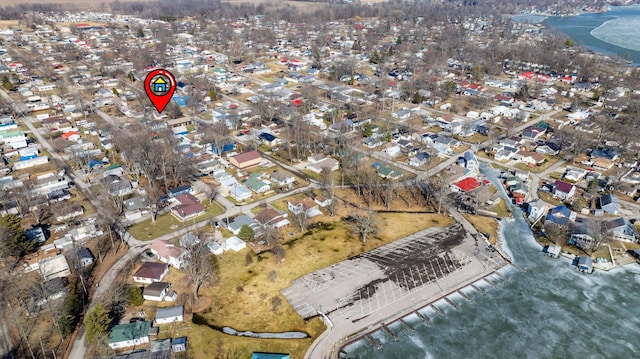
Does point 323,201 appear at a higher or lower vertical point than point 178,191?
lower

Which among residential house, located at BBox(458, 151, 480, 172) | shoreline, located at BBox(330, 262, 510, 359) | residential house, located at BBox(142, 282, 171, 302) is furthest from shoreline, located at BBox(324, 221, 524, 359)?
residential house, located at BBox(458, 151, 480, 172)

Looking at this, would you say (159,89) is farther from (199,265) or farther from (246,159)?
(199,265)

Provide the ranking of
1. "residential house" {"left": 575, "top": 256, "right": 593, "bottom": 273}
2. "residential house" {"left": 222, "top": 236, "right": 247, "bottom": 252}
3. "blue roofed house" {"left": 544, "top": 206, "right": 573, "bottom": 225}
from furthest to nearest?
"blue roofed house" {"left": 544, "top": 206, "right": 573, "bottom": 225} → "residential house" {"left": 222, "top": 236, "right": 247, "bottom": 252} → "residential house" {"left": 575, "top": 256, "right": 593, "bottom": 273}

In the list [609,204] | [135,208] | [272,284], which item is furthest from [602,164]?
[135,208]

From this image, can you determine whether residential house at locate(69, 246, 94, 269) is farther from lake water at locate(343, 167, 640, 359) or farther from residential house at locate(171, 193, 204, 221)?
lake water at locate(343, 167, 640, 359)

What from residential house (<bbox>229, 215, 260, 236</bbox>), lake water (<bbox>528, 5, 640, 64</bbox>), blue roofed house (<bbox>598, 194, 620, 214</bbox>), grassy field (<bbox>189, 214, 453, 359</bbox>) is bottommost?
grassy field (<bbox>189, 214, 453, 359</bbox>)

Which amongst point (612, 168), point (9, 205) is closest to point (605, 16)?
point (612, 168)
